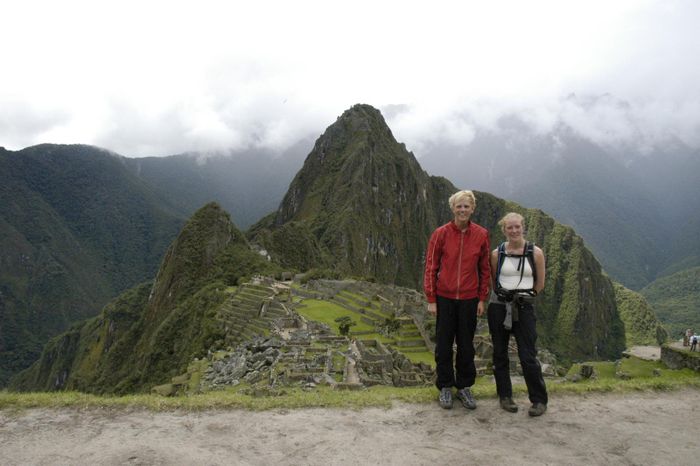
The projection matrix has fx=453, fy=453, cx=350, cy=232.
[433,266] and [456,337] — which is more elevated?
[433,266]

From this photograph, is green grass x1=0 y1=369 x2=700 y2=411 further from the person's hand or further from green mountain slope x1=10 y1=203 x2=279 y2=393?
green mountain slope x1=10 y1=203 x2=279 y2=393

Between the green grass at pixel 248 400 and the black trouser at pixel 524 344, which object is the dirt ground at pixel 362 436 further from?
the black trouser at pixel 524 344

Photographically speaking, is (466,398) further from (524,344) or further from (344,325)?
(344,325)

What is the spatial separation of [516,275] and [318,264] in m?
85.0

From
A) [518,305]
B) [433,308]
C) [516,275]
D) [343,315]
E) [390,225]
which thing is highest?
[390,225]

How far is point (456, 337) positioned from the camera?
21.4 ft

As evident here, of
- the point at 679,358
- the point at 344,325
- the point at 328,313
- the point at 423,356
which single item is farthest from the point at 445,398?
the point at 328,313

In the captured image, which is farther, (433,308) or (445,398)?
(433,308)

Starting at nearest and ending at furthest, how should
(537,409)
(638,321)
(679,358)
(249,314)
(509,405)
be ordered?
(537,409)
(509,405)
(679,358)
(249,314)
(638,321)

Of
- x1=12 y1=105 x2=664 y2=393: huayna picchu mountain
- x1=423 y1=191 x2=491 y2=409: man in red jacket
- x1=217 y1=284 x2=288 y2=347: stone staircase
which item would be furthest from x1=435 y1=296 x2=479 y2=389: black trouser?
x1=12 y1=105 x2=664 y2=393: huayna picchu mountain

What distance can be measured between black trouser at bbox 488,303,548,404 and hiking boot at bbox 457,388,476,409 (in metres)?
0.44

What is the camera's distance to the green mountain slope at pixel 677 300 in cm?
13212

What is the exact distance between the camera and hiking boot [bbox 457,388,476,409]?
20.3 feet

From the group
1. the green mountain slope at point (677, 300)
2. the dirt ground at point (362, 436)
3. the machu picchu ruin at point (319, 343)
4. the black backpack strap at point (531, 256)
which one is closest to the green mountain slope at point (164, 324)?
the machu picchu ruin at point (319, 343)
